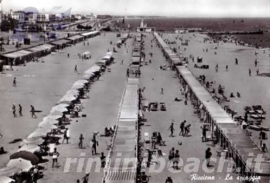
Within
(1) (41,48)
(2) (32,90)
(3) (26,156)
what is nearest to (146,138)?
(3) (26,156)

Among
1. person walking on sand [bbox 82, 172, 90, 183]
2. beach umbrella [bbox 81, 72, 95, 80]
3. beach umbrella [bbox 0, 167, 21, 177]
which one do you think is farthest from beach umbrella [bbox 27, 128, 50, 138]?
beach umbrella [bbox 81, 72, 95, 80]

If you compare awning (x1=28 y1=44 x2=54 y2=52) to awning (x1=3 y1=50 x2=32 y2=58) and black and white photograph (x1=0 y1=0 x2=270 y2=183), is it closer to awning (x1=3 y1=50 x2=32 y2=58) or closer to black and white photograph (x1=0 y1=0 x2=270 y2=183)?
awning (x1=3 y1=50 x2=32 y2=58)

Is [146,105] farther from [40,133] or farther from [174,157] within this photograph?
[174,157]

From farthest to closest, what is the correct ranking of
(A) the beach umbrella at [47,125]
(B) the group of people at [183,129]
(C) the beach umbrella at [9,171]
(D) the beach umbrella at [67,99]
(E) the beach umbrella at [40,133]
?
1. (D) the beach umbrella at [67,99]
2. (B) the group of people at [183,129]
3. (A) the beach umbrella at [47,125]
4. (E) the beach umbrella at [40,133]
5. (C) the beach umbrella at [9,171]

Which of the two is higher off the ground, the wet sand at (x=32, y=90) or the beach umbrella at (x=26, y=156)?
A: the beach umbrella at (x=26, y=156)

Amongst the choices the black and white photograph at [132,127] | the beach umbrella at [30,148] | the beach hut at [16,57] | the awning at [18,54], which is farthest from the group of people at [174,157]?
the awning at [18,54]

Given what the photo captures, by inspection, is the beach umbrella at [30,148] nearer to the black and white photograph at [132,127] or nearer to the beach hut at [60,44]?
the black and white photograph at [132,127]

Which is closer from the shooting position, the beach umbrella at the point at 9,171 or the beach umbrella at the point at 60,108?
the beach umbrella at the point at 9,171

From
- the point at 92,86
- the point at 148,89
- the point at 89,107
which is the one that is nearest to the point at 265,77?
the point at 148,89
